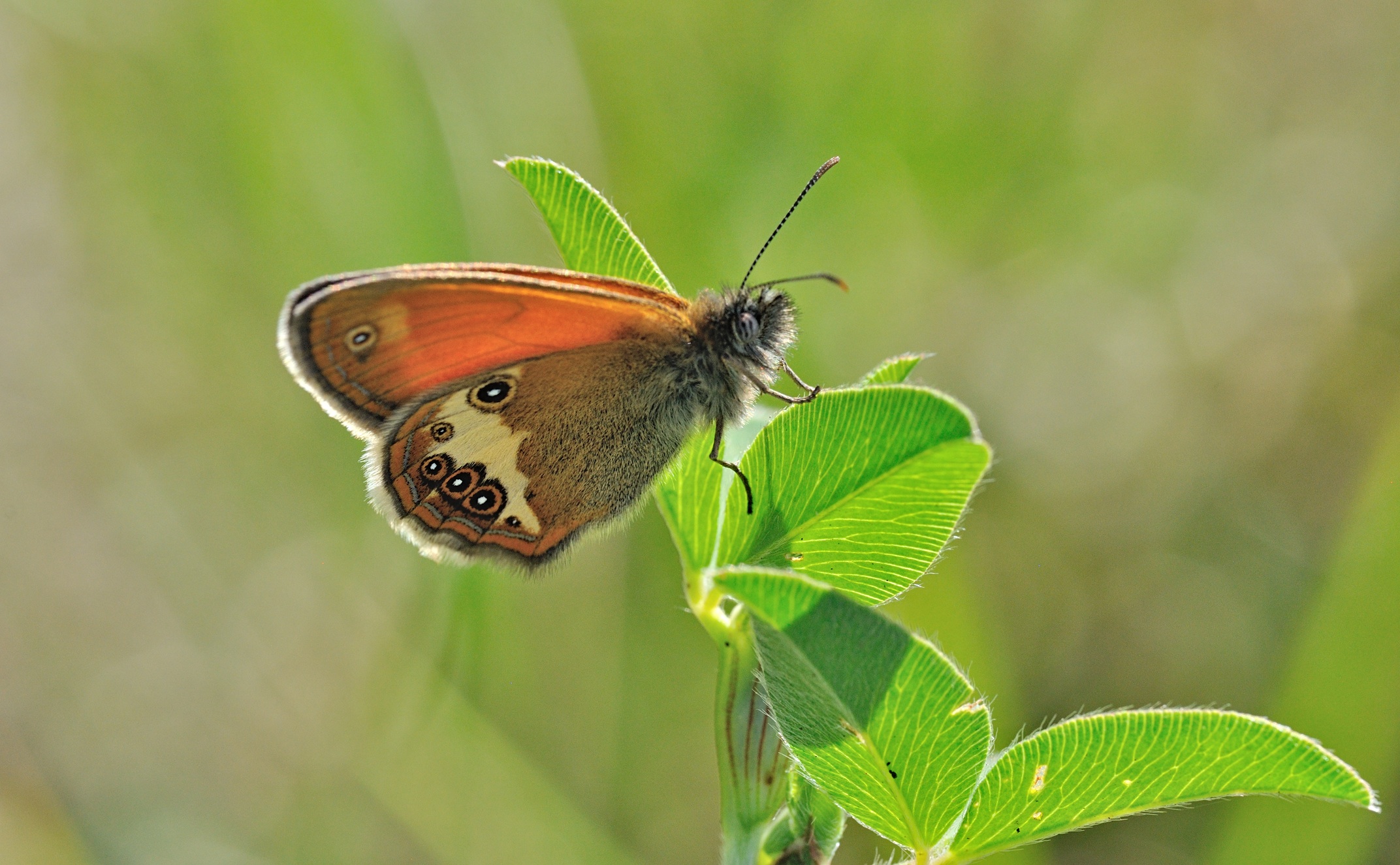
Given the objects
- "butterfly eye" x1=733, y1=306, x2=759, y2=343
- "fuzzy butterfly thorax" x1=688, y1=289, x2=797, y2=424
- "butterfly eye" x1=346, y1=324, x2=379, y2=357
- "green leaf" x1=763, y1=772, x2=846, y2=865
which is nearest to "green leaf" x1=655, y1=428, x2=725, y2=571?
"fuzzy butterfly thorax" x1=688, y1=289, x2=797, y2=424

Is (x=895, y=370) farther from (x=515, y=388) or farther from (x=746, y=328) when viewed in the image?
(x=515, y=388)

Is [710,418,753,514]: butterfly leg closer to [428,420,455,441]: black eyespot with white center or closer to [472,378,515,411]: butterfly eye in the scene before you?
[472,378,515,411]: butterfly eye

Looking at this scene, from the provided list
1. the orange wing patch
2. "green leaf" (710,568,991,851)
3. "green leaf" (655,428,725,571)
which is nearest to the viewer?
"green leaf" (710,568,991,851)

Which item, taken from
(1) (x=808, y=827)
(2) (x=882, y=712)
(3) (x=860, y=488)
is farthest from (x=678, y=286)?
(2) (x=882, y=712)

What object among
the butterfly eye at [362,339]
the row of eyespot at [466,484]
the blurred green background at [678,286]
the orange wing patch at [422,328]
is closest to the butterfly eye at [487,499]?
the row of eyespot at [466,484]

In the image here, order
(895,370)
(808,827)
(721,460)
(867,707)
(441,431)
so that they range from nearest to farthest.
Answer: (867,707), (808,827), (895,370), (721,460), (441,431)

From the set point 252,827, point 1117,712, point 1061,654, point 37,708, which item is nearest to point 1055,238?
point 1061,654
